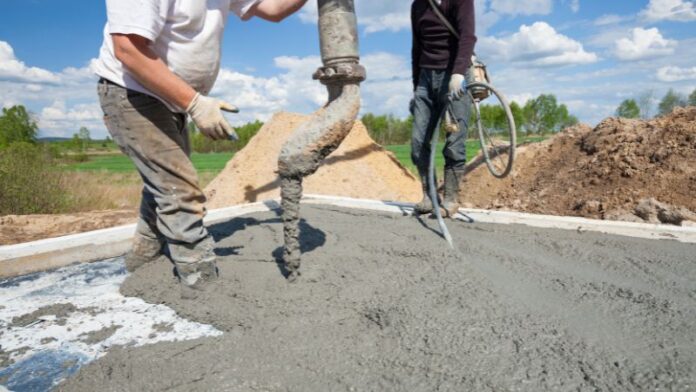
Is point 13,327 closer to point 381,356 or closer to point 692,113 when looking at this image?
point 381,356

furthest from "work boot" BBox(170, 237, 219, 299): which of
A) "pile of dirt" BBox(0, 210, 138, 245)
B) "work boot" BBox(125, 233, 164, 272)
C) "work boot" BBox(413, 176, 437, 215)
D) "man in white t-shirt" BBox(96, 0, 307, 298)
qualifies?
"pile of dirt" BBox(0, 210, 138, 245)

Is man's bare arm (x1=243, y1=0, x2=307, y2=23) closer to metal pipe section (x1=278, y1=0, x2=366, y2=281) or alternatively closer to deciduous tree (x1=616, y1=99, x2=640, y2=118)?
metal pipe section (x1=278, y1=0, x2=366, y2=281)

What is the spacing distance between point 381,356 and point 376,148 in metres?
5.19

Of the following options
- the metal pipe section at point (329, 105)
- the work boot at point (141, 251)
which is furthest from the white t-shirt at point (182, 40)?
the work boot at point (141, 251)

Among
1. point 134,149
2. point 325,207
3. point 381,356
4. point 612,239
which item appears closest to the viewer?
point 381,356

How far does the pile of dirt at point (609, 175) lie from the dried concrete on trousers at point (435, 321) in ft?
4.68

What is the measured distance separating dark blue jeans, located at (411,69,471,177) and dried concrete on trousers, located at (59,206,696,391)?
39.1 inches

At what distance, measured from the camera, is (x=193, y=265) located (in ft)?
6.68

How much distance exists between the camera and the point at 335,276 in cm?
204

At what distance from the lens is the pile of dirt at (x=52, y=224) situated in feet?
14.0

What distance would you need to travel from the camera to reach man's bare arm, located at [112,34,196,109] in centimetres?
167

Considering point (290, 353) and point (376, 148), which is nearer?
point (290, 353)

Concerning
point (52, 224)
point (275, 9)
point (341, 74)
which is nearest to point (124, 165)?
point (52, 224)

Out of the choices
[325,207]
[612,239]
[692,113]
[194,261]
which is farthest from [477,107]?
[692,113]
